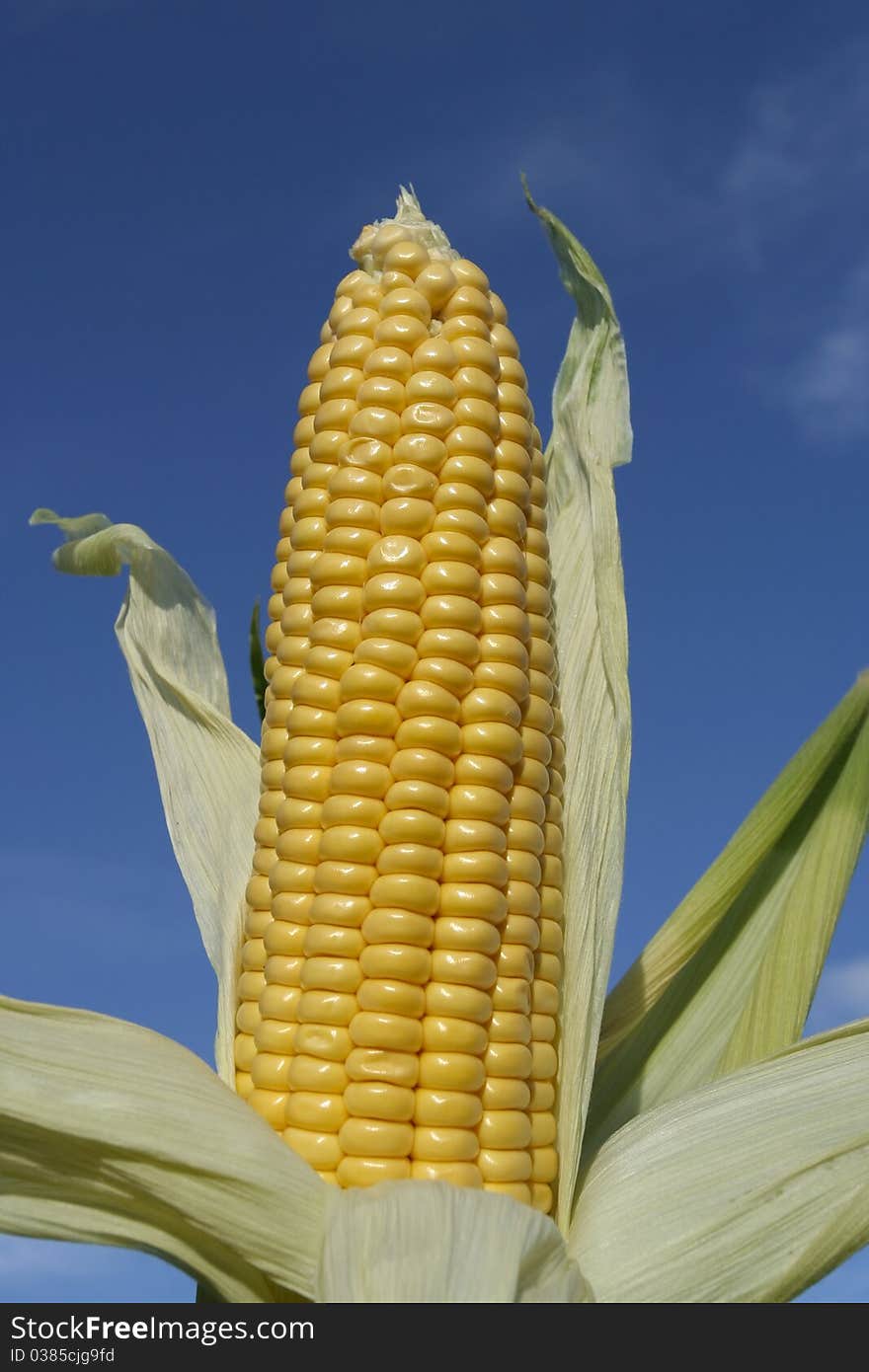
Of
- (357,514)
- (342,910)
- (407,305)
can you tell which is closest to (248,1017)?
(342,910)

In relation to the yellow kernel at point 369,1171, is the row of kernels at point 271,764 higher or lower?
higher

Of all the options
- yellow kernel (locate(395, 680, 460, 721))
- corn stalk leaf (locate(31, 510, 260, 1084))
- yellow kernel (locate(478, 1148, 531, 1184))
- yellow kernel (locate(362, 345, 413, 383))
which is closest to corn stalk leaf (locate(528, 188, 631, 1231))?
yellow kernel (locate(478, 1148, 531, 1184))

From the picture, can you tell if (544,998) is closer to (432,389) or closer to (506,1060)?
(506,1060)

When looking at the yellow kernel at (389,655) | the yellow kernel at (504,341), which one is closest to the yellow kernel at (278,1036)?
the yellow kernel at (389,655)

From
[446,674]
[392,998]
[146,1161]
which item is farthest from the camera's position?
[446,674]

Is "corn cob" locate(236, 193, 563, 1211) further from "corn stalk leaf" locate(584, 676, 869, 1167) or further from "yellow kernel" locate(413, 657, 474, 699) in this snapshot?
"corn stalk leaf" locate(584, 676, 869, 1167)

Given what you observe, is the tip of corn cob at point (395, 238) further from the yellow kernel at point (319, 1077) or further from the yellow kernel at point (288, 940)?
the yellow kernel at point (319, 1077)
